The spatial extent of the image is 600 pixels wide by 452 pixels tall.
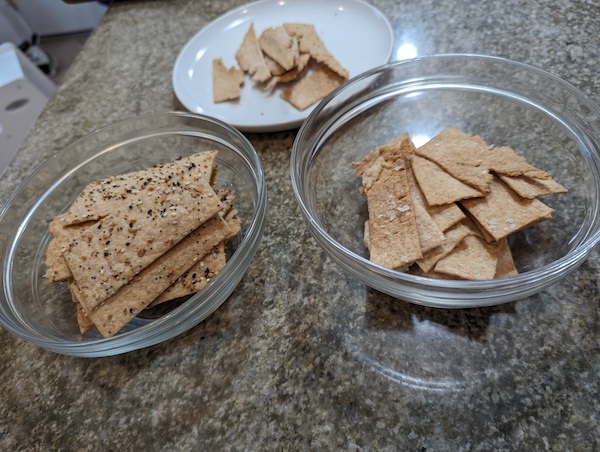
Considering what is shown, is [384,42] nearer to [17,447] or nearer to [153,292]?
[153,292]

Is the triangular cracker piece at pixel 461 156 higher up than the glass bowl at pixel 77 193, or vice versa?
the glass bowl at pixel 77 193

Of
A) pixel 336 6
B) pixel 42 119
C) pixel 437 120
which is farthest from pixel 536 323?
pixel 42 119

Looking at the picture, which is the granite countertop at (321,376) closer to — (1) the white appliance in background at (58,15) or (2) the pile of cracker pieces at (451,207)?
(2) the pile of cracker pieces at (451,207)

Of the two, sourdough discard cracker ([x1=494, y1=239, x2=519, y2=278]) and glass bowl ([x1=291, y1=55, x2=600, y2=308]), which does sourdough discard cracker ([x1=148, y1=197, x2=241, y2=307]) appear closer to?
glass bowl ([x1=291, y1=55, x2=600, y2=308])

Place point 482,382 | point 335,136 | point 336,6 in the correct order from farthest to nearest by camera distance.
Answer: point 336,6, point 335,136, point 482,382

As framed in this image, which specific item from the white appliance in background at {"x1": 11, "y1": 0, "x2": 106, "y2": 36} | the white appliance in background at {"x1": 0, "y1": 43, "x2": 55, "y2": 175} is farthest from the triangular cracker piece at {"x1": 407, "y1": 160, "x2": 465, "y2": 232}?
the white appliance in background at {"x1": 11, "y1": 0, "x2": 106, "y2": 36}

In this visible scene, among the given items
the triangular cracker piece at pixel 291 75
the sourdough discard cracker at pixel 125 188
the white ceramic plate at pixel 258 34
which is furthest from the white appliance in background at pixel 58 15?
the sourdough discard cracker at pixel 125 188

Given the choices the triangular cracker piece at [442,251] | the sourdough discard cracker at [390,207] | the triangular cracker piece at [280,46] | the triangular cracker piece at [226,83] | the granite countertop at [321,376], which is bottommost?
the granite countertop at [321,376]
